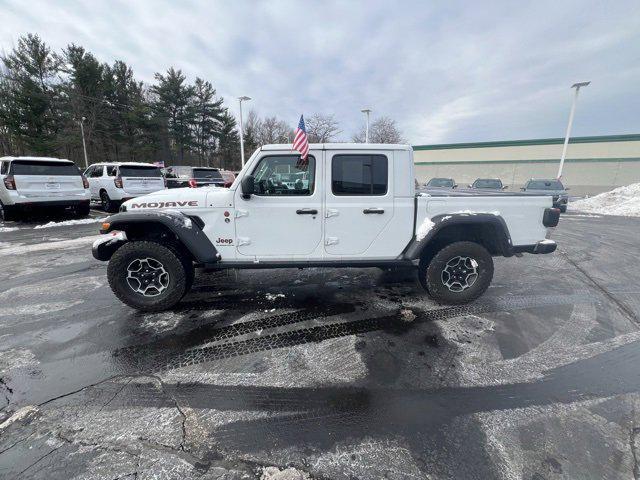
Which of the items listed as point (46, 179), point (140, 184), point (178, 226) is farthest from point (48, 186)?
point (178, 226)

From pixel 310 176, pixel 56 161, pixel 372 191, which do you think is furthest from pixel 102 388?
pixel 56 161

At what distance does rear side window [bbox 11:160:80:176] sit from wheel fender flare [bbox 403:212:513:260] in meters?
10.5

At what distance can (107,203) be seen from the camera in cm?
1123

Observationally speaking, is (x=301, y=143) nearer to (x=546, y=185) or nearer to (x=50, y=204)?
(x=50, y=204)

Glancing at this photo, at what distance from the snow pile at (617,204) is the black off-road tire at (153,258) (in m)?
19.1

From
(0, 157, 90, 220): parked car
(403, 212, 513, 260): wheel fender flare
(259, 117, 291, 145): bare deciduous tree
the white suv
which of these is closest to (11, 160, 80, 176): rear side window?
(0, 157, 90, 220): parked car

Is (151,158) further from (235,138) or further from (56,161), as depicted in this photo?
(56,161)

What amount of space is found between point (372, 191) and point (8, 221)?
12.0 metres

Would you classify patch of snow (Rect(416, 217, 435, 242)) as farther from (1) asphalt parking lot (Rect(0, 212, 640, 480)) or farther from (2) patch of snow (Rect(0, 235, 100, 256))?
(2) patch of snow (Rect(0, 235, 100, 256))

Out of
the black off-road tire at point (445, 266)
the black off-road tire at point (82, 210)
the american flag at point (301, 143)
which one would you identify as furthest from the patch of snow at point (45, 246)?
the black off-road tire at point (445, 266)

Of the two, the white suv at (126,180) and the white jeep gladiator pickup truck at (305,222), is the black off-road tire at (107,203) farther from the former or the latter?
the white jeep gladiator pickup truck at (305,222)

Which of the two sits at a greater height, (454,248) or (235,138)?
(235,138)

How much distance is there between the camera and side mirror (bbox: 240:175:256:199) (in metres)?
3.32

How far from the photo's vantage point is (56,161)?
8797mm
